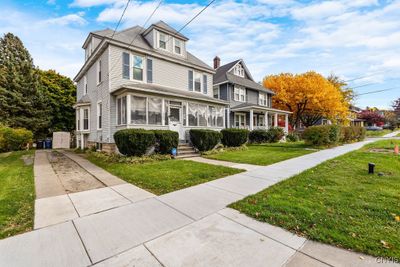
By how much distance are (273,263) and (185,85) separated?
13.6 m

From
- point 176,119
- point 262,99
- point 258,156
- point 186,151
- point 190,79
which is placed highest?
point 190,79

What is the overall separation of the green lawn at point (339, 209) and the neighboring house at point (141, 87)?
830 cm

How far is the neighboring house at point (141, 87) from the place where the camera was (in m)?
11.0

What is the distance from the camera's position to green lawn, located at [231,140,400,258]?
2.69 m

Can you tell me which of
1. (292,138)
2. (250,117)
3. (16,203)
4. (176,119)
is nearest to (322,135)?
(250,117)

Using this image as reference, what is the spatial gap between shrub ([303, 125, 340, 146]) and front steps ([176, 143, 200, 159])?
830 centimetres

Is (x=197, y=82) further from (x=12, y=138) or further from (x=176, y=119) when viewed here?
(x=12, y=138)

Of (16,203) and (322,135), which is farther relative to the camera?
(322,135)

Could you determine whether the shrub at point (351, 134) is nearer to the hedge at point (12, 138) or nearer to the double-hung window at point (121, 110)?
the double-hung window at point (121, 110)

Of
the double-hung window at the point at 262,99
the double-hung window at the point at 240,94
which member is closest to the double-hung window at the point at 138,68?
the double-hung window at the point at 240,94

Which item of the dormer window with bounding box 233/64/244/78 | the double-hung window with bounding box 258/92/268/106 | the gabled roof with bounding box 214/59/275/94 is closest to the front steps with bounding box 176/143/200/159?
the gabled roof with bounding box 214/59/275/94

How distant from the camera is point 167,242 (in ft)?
8.97

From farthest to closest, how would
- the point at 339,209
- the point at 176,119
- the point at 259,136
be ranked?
1. the point at 259,136
2. the point at 176,119
3. the point at 339,209

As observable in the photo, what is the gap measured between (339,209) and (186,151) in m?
8.90
